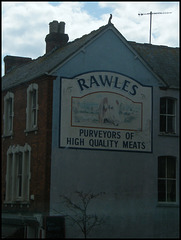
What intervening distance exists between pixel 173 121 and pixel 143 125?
1830mm

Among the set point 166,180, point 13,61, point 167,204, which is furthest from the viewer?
point 13,61

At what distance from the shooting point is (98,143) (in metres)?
27.1

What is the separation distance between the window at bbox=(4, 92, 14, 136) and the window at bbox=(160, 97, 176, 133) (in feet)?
26.4

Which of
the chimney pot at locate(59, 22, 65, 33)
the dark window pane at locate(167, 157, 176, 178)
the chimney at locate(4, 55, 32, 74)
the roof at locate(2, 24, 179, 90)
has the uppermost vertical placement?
the chimney pot at locate(59, 22, 65, 33)

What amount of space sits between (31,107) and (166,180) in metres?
7.76

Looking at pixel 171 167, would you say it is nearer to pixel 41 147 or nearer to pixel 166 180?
pixel 166 180

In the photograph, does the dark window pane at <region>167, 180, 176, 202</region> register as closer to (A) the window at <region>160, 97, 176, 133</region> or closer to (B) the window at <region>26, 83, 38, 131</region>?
(A) the window at <region>160, 97, 176, 133</region>

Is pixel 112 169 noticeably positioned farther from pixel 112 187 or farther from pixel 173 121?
pixel 173 121

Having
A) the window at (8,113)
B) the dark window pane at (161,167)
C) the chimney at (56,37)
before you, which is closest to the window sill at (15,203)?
the window at (8,113)

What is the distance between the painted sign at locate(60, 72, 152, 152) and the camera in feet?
87.4

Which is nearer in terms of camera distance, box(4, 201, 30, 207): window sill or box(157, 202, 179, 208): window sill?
box(4, 201, 30, 207): window sill

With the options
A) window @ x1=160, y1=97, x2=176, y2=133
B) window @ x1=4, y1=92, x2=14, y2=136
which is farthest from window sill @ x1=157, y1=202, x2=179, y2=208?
window @ x1=4, y1=92, x2=14, y2=136

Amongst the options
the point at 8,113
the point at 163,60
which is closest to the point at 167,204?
the point at 163,60

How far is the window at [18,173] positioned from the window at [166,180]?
21.7 ft
